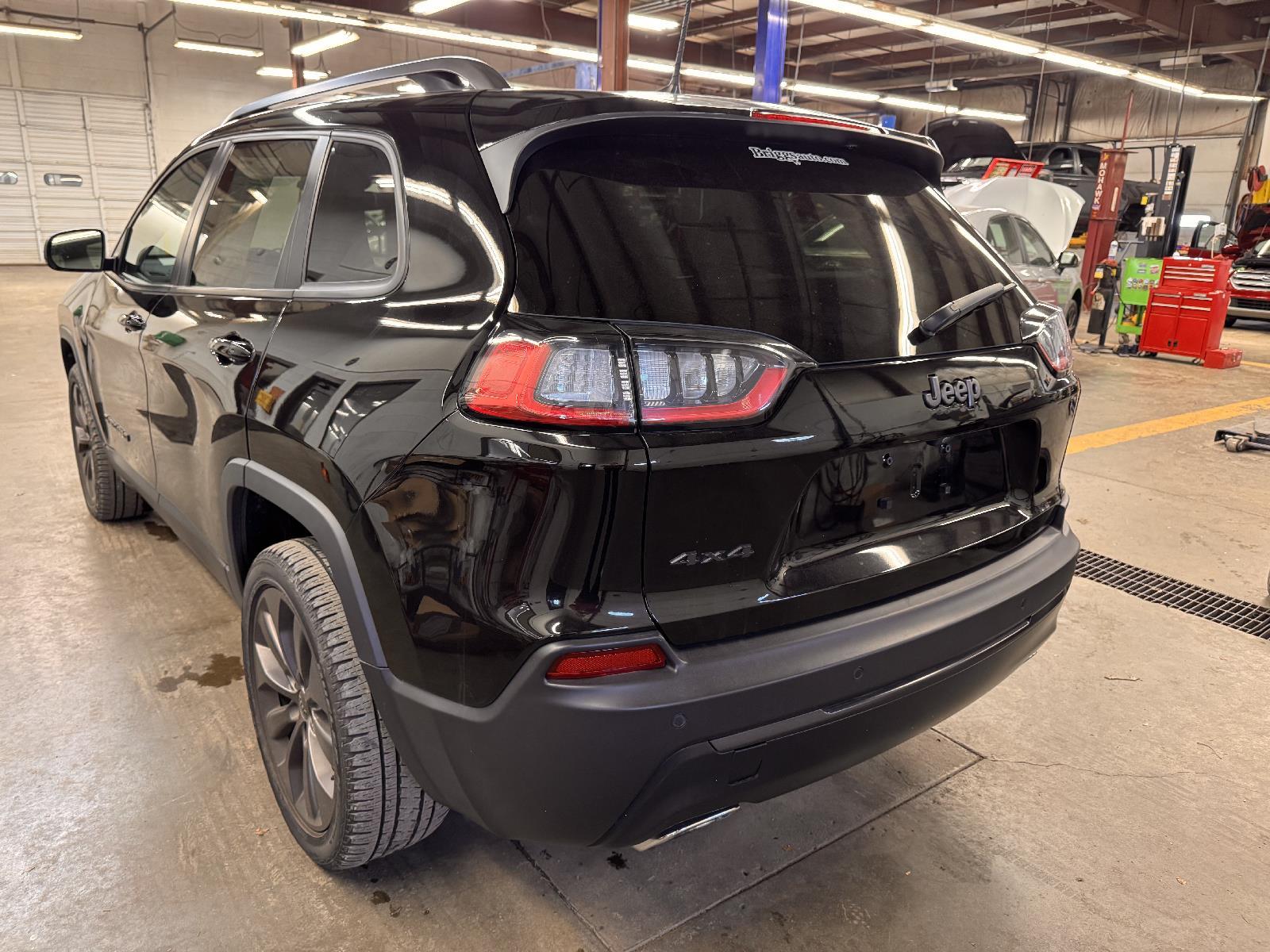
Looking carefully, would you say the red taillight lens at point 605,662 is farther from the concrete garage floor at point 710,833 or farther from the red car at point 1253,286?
the red car at point 1253,286

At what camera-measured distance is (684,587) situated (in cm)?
126

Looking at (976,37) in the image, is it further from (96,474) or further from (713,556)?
(713,556)

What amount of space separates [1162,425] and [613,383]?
6153 millimetres

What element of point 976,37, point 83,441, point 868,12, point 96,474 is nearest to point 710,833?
point 96,474

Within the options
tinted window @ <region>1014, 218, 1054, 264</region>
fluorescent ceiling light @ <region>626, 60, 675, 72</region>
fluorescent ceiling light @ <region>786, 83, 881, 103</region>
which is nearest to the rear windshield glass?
tinted window @ <region>1014, 218, 1054, 264</region>

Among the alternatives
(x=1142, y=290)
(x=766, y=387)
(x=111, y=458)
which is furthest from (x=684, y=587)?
(x=1142, y=290)

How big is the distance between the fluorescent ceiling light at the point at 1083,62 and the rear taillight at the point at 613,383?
12.6m

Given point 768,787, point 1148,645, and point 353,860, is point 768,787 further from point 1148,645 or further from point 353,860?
point 1148,645

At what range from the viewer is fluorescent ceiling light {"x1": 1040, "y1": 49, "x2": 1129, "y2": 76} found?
11.6 meters

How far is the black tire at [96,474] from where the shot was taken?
132 inches

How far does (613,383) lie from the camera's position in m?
1.20

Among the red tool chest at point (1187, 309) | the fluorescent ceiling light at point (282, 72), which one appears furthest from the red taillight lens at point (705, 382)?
the fluorescent ceiling light at point (282, 72)

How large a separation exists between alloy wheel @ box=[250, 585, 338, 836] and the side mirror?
171 centimetres

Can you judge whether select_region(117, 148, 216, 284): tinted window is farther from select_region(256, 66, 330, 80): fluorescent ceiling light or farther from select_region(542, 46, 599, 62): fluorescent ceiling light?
select_region(256, 66, 330, 80): fluorescent ceiling light
